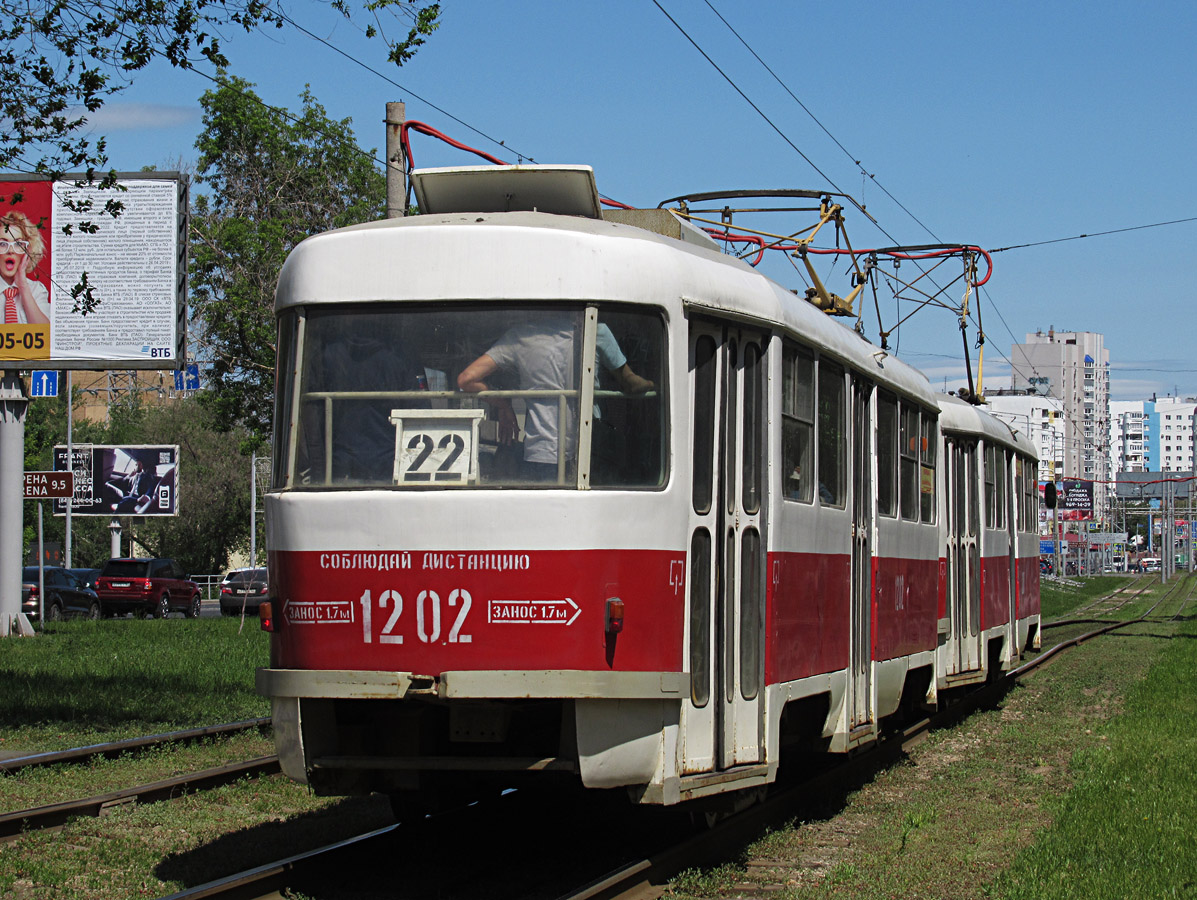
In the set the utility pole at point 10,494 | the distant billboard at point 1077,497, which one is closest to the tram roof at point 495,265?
the utility pole at point 10,494

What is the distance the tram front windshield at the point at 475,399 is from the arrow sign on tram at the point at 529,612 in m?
0.53

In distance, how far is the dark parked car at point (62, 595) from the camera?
115ft

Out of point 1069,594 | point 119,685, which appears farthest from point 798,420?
point 1069,594

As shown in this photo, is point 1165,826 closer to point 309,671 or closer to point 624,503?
point 624,503

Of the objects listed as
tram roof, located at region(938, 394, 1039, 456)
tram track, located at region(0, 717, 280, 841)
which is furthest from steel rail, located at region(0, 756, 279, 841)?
tram roof, located at region(938, 394, 1039, 456)

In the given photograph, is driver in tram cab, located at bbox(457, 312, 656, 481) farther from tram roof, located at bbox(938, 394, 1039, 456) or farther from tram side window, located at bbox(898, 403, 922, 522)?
tram roof, located at bbox(938, 394, 1039, 456)

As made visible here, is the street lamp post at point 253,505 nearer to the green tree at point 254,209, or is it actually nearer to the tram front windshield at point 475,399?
the green tree at point 254,209

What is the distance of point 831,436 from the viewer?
9.05 metres

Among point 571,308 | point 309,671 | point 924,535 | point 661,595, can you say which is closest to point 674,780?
point 661,595

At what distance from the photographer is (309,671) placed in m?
Result: 6.79

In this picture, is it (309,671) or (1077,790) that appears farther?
(1077,790)

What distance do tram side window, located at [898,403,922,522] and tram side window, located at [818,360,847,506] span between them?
6.51 ft

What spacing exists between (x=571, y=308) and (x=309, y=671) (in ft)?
6.70

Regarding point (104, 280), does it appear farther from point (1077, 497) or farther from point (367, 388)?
point (1077, 497)
